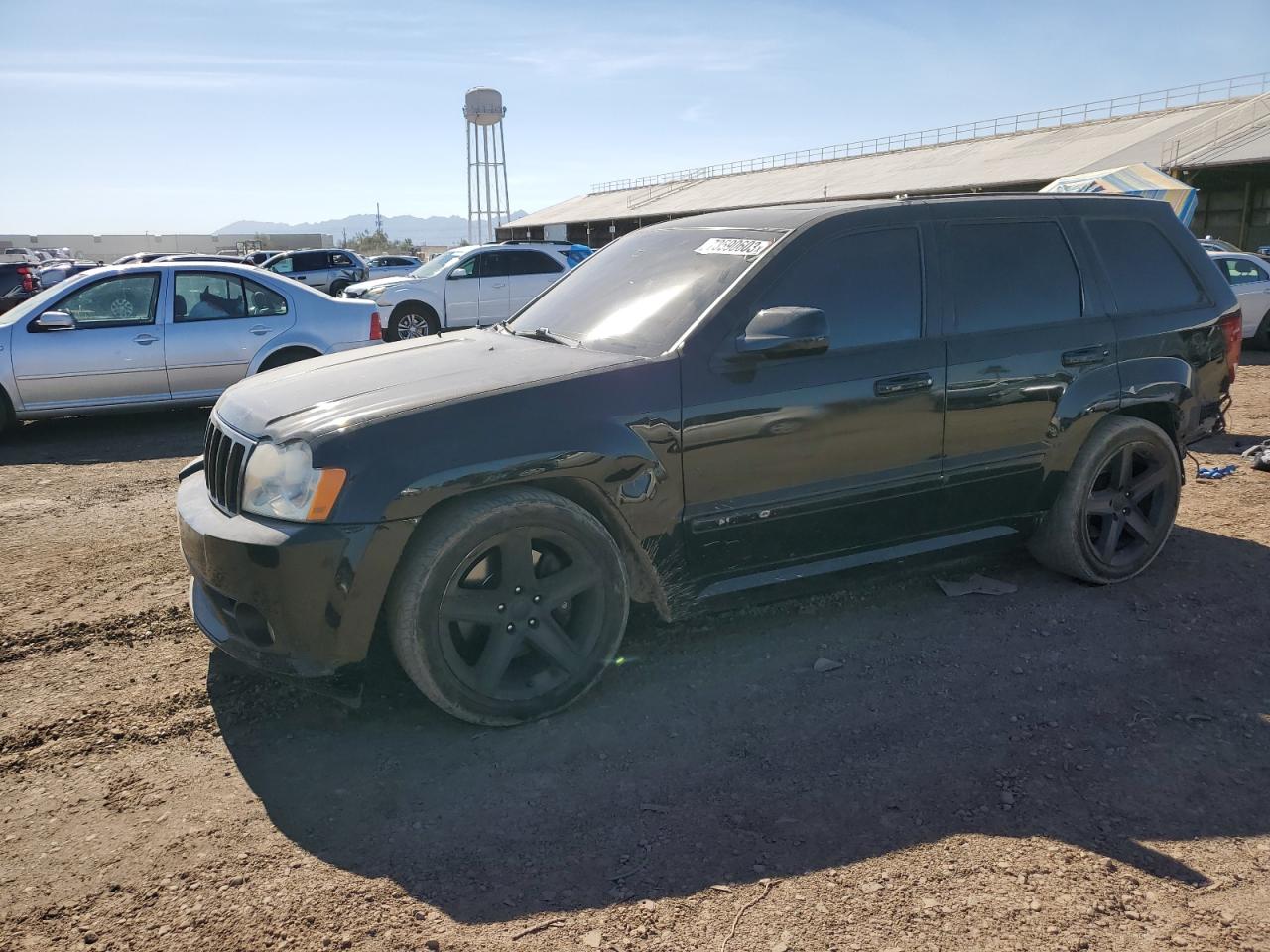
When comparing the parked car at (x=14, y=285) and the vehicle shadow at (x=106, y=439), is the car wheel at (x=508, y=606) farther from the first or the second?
the parked car at (x=14, y=285)

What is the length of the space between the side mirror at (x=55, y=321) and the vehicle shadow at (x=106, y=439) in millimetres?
1084

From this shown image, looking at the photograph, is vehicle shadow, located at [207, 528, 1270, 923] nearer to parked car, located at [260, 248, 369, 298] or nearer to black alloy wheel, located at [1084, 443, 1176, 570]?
black alloy wheel, located at [1084, 443, 1176, 570]

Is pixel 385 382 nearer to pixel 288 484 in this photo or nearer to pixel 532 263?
pixel 288 484

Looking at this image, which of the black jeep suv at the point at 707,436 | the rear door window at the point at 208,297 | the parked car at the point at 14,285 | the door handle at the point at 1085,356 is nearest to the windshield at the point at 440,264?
the parked car at the point at 14,285

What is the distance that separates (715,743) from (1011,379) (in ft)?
7.27

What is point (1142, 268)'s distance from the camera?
4.90 metres

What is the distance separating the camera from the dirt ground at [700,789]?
8.32ft

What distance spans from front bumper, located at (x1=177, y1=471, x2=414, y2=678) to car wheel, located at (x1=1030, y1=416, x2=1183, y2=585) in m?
3.23

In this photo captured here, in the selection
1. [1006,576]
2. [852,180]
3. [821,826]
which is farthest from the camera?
[852,180]

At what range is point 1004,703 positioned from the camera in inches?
145

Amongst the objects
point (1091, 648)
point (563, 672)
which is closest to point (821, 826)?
point (563, 672)

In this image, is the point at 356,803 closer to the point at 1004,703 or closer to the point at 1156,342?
the point at 1004,703

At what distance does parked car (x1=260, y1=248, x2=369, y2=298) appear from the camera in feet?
91.2

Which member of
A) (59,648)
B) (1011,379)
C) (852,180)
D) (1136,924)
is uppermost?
(852,180)
